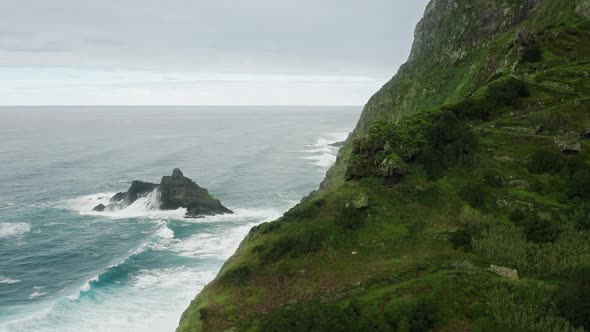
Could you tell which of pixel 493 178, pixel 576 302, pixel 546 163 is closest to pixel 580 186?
pixel 546 163

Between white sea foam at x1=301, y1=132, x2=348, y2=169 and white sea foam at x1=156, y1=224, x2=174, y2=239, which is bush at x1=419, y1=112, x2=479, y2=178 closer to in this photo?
white sea foam at x1=156, y1=224, x2=174, y2=239

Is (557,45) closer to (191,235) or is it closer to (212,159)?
(191,235)

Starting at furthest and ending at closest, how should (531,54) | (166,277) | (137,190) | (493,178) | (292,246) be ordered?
(137,190)
(531,54)
(166,277)
(493,178)
(292,246)

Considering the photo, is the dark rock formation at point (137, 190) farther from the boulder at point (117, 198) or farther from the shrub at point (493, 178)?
the shrub at point (493, 178)

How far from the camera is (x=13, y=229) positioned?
2904 inches

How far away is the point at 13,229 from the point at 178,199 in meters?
27.5

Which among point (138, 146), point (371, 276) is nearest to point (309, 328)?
point (371, 276)

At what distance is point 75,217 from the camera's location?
3184 inches

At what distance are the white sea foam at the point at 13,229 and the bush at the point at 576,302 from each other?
249 ft

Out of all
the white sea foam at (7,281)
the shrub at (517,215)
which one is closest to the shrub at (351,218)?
the shrub at (517,215)

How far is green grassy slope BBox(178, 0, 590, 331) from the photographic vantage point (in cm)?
2622

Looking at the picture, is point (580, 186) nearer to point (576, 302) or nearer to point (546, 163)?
point (546, 163)

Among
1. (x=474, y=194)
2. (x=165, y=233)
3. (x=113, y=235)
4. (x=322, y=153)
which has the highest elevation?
(x=474, y=194)

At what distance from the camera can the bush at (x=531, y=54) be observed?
214 ft
